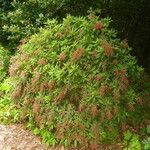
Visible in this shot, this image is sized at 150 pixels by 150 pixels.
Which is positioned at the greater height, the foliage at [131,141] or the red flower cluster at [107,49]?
the red flower cluster at [107,49]

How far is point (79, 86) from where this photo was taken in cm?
625

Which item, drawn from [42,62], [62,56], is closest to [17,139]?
[42,62]

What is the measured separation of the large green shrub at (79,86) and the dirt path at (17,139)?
0.15 m

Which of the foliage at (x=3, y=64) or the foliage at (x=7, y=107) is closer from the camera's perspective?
the foliage at (x=7, y=107)

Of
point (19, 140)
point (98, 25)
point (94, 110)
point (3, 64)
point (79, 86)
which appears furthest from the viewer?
point (3, 64)

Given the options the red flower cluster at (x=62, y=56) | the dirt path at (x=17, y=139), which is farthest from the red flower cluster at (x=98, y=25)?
the dirt path at (x=17, y=139)

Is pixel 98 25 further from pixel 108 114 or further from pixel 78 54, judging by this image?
pixel 108 114

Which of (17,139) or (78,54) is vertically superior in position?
(78,54)

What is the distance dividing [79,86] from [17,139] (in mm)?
1454

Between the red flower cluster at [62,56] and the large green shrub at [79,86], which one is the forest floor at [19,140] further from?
the red flower cluster at [62,56]

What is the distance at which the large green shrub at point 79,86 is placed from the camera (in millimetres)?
6098

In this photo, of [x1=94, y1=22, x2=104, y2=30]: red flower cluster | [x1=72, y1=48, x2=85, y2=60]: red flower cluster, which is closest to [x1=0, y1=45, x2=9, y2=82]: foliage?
[x1=72, y1=48, x2=85, y2=60]: red flower cluster

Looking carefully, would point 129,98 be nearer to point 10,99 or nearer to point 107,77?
point 107,77

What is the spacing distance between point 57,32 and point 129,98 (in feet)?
6.00
